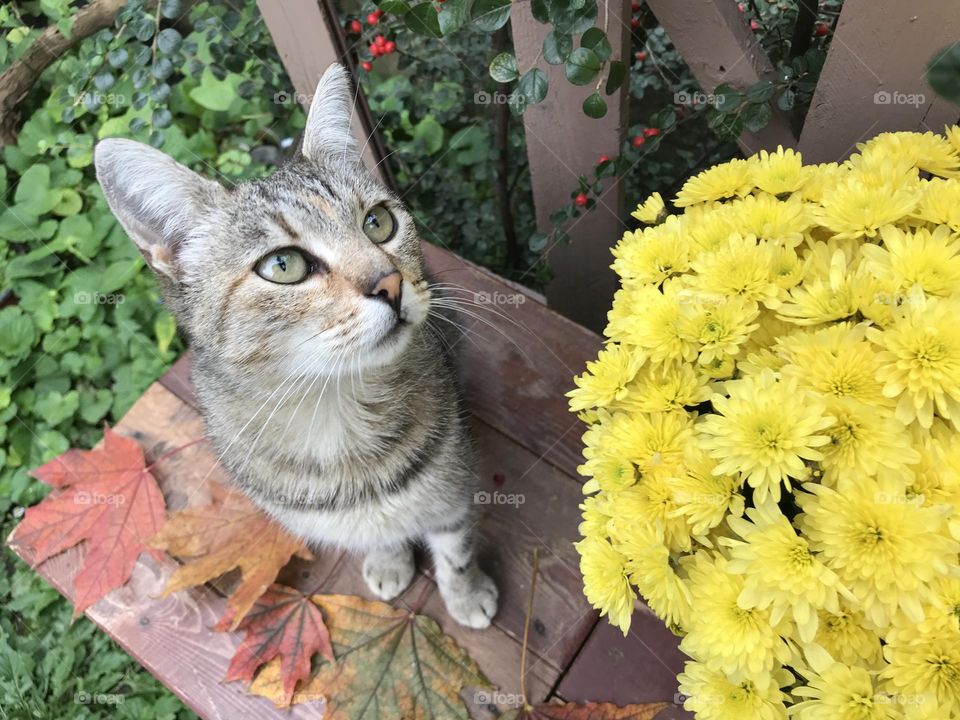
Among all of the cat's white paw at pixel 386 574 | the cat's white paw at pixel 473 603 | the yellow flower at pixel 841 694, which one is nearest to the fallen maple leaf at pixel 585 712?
the cat's white paw at pixel 473 603

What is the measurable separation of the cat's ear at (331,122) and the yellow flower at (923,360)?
2.95ft

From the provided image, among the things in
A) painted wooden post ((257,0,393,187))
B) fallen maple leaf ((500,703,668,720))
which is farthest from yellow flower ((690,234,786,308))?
painted wooden post ((257,0,393,187))

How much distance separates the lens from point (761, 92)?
1.15 m

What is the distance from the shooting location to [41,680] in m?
1.75

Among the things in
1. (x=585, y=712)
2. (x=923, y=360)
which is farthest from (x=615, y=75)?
(x=585, y=712)

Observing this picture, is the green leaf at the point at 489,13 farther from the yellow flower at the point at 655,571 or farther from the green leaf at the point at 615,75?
the yellow flower at the point at 655,571

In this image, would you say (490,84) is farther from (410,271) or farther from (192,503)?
(192,503)

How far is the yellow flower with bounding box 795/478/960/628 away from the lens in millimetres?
623

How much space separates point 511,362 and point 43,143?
5.44ft

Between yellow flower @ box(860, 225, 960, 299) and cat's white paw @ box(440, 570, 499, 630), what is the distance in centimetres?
93

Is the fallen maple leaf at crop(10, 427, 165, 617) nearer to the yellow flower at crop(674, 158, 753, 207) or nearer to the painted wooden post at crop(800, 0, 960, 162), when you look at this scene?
the yellow flower at crop(674, 158, 753, 207)

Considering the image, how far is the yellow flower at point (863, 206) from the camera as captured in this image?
77 cm

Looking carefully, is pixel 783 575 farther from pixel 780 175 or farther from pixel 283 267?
pixel 283 267

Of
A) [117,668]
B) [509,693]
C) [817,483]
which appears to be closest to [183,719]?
[117,668]
